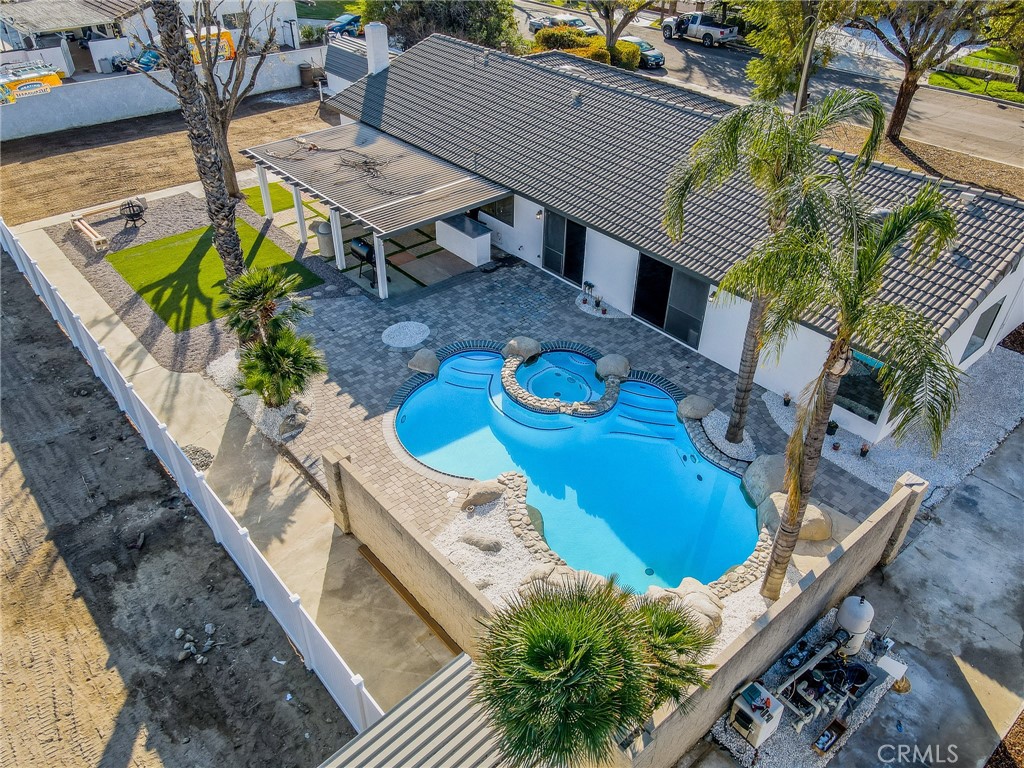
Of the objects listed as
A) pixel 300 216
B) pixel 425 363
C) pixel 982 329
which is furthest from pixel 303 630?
pixel 982 329

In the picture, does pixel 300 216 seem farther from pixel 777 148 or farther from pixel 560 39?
pixel 560 39

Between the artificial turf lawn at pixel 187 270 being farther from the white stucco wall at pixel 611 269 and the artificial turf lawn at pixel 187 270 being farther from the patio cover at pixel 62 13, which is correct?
the patio cover at pixel 62 13

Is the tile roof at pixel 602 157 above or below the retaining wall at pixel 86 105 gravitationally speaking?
above

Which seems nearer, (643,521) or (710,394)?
(643,521)

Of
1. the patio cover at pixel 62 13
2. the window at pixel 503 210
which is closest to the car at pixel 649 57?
the window at pixel 503 210

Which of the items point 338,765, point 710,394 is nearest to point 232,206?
point 710,394

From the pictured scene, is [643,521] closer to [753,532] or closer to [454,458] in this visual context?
[753,532]

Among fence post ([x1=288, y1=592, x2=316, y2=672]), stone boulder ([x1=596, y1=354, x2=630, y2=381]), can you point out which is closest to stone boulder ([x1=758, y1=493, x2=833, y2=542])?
stone boulder ([x1=596, y1=354, x2=630, y2=381])
